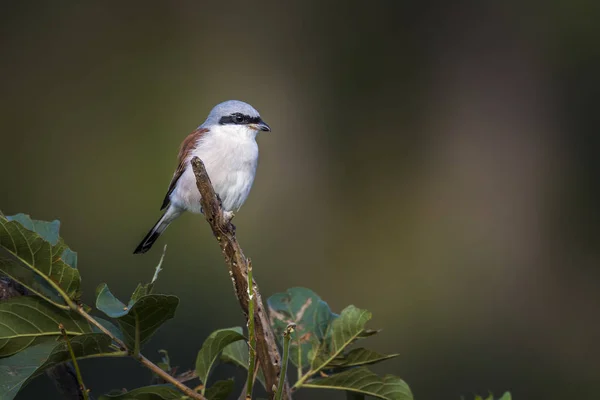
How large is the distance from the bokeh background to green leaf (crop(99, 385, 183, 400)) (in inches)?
162

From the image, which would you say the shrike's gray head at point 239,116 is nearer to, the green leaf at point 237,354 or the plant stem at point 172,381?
the green leaf at point 237,354

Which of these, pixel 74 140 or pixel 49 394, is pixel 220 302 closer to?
pixel 49 394

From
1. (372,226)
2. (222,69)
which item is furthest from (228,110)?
(222,69)

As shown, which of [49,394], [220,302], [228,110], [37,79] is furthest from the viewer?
[37,79]

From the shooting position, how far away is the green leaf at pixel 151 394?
3.03 ft

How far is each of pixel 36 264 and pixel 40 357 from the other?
0.12 m

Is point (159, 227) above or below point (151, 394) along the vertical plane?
below

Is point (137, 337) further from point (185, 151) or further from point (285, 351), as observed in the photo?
point (185, 151)

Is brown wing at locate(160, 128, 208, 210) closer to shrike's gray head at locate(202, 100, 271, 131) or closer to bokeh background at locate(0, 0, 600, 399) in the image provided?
shrike's gray head at locate(202, 100, 271, 131)

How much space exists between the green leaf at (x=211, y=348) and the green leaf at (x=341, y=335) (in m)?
0.14

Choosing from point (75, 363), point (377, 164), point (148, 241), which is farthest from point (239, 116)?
point (377, 164)

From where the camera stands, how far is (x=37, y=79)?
21.9 feet

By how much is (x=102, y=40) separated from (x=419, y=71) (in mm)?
2924

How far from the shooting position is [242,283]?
3.90ft
